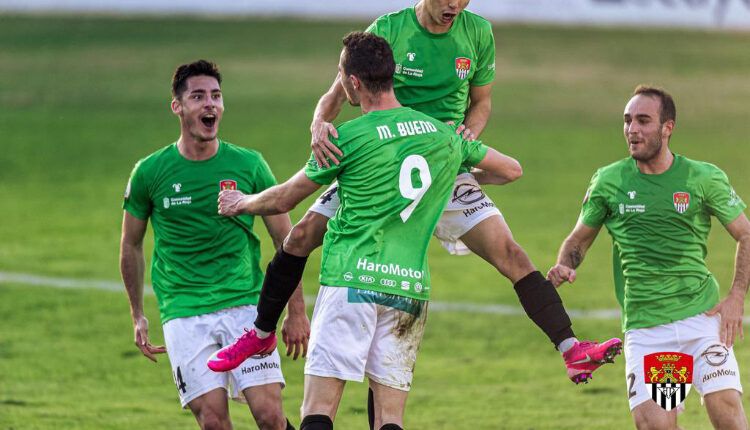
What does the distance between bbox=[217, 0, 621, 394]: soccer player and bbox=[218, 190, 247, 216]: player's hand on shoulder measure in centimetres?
38

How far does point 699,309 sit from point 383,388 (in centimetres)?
247

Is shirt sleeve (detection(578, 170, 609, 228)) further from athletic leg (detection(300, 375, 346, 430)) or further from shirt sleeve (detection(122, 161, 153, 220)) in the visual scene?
shirt sleeve (detection(122, 161, 153, 220))

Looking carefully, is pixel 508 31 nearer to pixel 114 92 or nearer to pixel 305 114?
pixel 305 114

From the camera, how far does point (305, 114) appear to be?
106ft

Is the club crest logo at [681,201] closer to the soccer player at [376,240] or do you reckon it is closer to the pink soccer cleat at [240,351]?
the soccer player at [376,240]

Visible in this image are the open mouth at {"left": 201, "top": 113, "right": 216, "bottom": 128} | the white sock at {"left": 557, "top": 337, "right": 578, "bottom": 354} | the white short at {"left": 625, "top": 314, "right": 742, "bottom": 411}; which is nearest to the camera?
the white sock at {"left": 557, "top": 337, "right": 578, "bottom": 354}

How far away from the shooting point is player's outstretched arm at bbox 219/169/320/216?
7.92 m

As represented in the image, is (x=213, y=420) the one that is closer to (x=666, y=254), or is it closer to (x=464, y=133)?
(x=464, y=133)

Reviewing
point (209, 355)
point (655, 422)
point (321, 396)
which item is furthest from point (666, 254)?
point (209, 355)

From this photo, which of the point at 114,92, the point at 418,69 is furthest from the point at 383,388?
the point at 114,92

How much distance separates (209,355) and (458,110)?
2.39 m

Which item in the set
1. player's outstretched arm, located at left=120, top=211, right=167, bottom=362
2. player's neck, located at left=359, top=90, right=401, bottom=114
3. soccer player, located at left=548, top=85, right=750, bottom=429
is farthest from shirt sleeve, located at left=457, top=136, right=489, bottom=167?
player's outstretched arm, located at left=120, top=211, right=167, bottom=362

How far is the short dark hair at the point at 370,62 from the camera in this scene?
7637 millimetres

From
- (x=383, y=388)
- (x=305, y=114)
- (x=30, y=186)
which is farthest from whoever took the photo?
(x=305, y=114)
